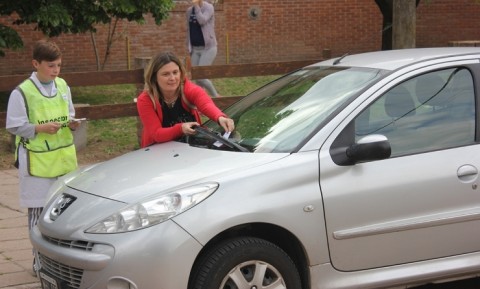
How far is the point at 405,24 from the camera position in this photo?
10.8 meters

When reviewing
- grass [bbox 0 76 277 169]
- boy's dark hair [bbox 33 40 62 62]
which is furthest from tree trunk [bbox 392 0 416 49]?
boy's dark hair [bbox 33 40 62 62]

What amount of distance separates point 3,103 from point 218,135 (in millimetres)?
9078

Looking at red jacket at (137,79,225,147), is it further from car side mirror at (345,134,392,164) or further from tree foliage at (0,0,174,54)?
tree foliage at (0,0,174,54)

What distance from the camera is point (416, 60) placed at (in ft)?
17.5

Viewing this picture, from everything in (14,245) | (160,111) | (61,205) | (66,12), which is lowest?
(14,245)

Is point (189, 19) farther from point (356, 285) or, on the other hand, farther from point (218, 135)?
point (356, 285)

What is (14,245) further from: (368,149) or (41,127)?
(368,149)

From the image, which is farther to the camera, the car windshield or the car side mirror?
the car windshield

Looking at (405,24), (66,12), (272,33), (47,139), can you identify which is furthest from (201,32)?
(47,139)

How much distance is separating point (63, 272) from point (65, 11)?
8.37 metres

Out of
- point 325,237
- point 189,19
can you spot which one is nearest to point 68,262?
→ point 325,237

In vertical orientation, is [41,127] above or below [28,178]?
above

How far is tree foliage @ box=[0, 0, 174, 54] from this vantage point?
12.4m

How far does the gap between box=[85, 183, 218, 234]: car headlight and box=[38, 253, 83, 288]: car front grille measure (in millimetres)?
264
